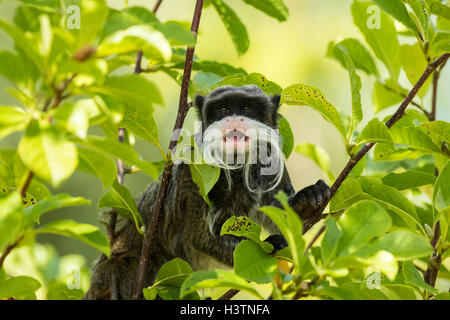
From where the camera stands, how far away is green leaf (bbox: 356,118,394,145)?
2.03 meters

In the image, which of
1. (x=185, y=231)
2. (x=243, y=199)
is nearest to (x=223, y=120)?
(x=243, y=199)

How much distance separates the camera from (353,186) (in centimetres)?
208

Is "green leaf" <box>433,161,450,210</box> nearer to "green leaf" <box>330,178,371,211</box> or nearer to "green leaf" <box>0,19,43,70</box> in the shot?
"green leaf" <box>330,178,371,211</box>

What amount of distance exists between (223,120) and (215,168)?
3.73 feet

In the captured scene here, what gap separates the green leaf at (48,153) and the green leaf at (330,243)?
2.30 feet

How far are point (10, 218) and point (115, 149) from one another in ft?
1.03

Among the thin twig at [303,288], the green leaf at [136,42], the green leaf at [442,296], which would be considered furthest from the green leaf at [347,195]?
the green leaf at [136,42]

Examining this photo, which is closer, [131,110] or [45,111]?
[45,111]

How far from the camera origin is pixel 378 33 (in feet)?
8.98

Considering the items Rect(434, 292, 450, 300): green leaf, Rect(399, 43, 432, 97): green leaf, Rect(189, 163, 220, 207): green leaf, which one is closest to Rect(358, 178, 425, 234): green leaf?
Rect(434, 292, 450, 300): green leaf

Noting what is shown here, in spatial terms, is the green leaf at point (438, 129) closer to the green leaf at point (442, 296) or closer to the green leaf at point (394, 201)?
the green leaf at point (394, 201)

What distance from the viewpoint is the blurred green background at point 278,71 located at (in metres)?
9.21
